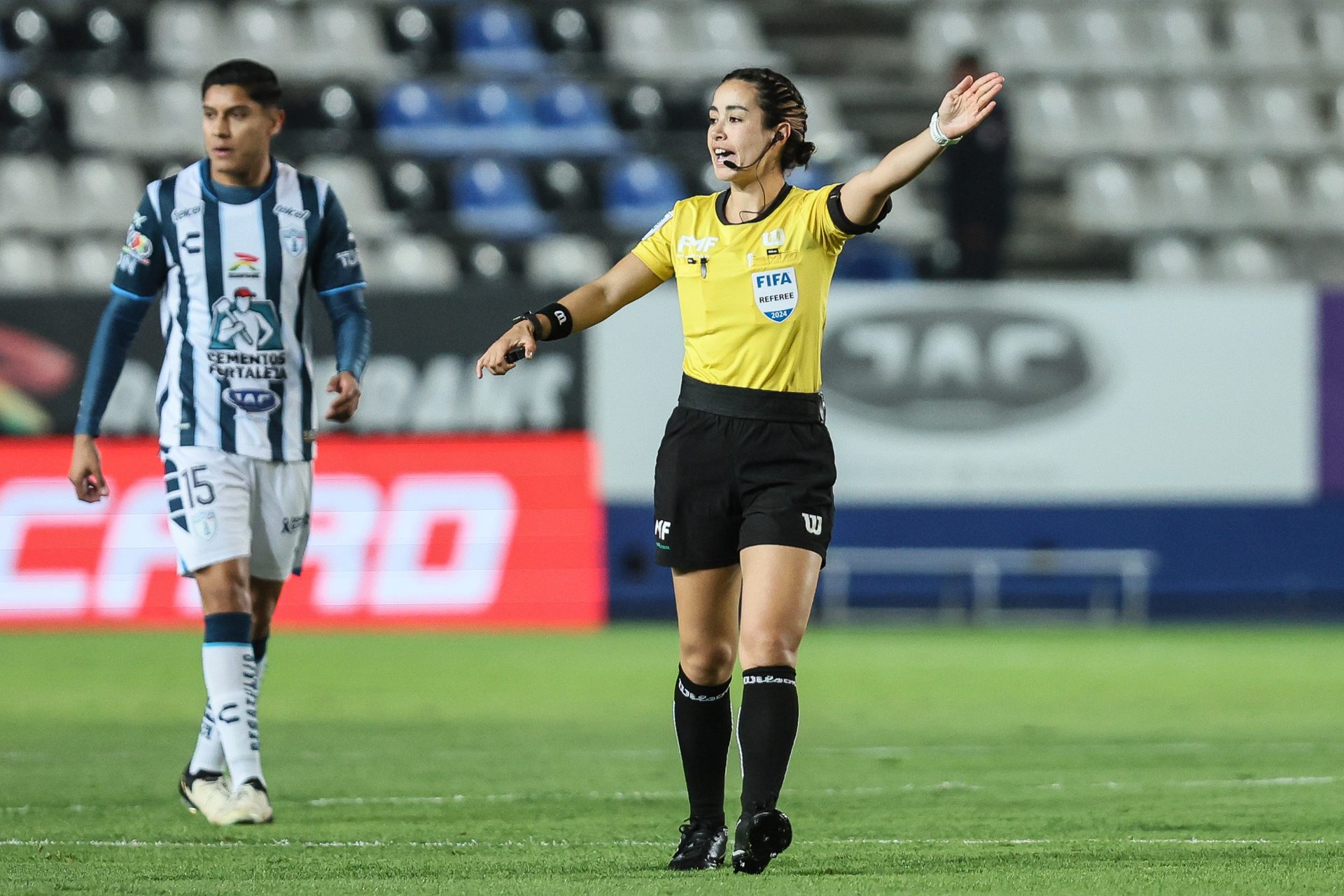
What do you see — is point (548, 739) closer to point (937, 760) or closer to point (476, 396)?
point (937, 760)

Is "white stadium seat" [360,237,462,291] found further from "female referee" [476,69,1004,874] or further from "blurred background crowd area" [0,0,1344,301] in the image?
"female referee" [476,69,1004,874]

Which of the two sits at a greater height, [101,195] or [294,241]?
[101,195]

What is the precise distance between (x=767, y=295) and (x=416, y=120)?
13902mm

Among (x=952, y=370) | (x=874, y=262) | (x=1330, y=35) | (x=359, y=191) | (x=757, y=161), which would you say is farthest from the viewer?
(x=1330, y=35)

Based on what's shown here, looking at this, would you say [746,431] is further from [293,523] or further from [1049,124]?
[1049,124]

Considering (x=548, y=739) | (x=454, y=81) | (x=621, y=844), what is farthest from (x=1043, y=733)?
(x=454, y=81)

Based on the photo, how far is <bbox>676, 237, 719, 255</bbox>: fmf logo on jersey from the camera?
5410 mm

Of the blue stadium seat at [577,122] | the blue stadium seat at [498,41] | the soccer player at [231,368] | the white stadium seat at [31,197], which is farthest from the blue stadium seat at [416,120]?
the soccer player at [231,368]

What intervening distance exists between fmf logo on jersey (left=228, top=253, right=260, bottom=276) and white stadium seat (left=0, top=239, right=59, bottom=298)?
10750 millimetres

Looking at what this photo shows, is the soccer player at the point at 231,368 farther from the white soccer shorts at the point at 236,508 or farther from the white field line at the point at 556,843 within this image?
the white field line at the point at 556,843

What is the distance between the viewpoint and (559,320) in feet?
17.9

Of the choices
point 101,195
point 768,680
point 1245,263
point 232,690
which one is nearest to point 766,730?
point 768,680

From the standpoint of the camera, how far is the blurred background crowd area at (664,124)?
57.5 ft

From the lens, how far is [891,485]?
52.0ft
